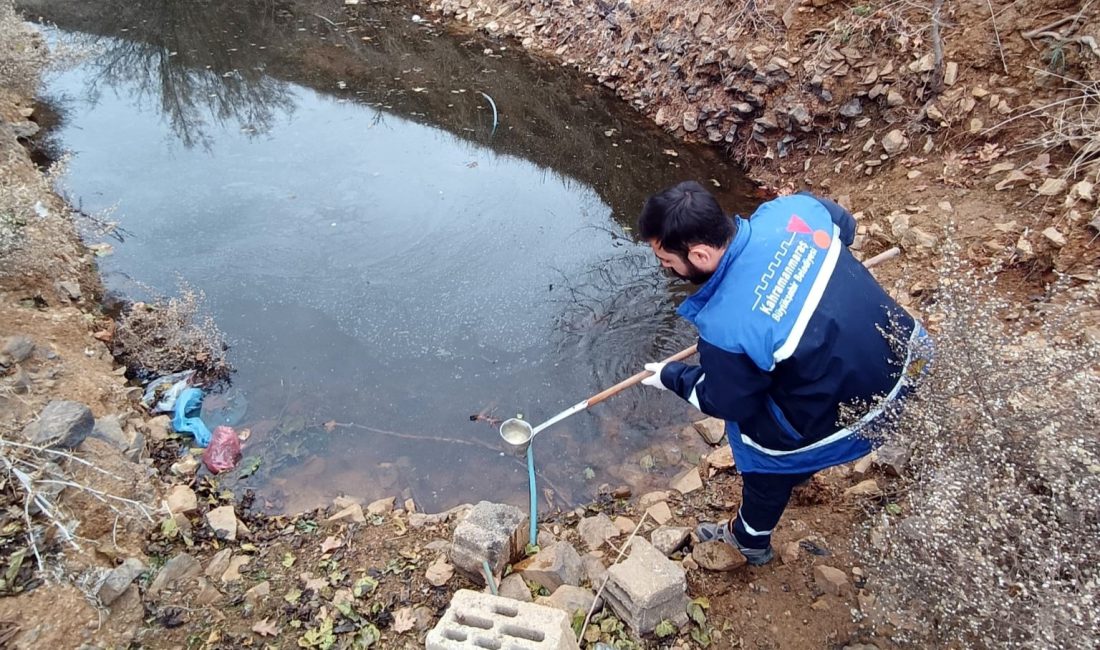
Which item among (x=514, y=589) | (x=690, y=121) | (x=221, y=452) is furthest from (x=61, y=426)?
(x=690, y=121)

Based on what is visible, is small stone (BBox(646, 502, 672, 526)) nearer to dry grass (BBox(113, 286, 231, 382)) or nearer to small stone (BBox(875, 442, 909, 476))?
small stone (BBox(875, 442, 909, 476))

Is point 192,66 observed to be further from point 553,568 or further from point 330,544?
Result: point 553,568

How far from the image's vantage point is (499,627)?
211 centimetres

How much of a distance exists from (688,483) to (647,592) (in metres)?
1.14

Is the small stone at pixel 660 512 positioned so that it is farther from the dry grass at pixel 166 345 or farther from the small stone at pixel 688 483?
the dry grass at pixel 166 345

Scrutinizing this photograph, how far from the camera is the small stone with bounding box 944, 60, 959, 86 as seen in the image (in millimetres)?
4957

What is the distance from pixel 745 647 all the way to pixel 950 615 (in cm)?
78

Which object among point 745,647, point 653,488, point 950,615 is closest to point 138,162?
point 653,488

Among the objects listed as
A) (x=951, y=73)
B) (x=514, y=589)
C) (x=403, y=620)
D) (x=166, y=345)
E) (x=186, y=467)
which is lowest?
(x=186, y=467)

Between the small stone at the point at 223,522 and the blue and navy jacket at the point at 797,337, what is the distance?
2.37 metres

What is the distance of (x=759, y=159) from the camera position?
6.04 meters

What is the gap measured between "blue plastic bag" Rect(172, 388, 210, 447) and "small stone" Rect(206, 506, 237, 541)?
0.67 m

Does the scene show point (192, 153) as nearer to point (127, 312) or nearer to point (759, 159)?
point (127, 312)

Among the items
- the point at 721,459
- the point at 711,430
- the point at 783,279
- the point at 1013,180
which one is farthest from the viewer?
the point at 1013,180
